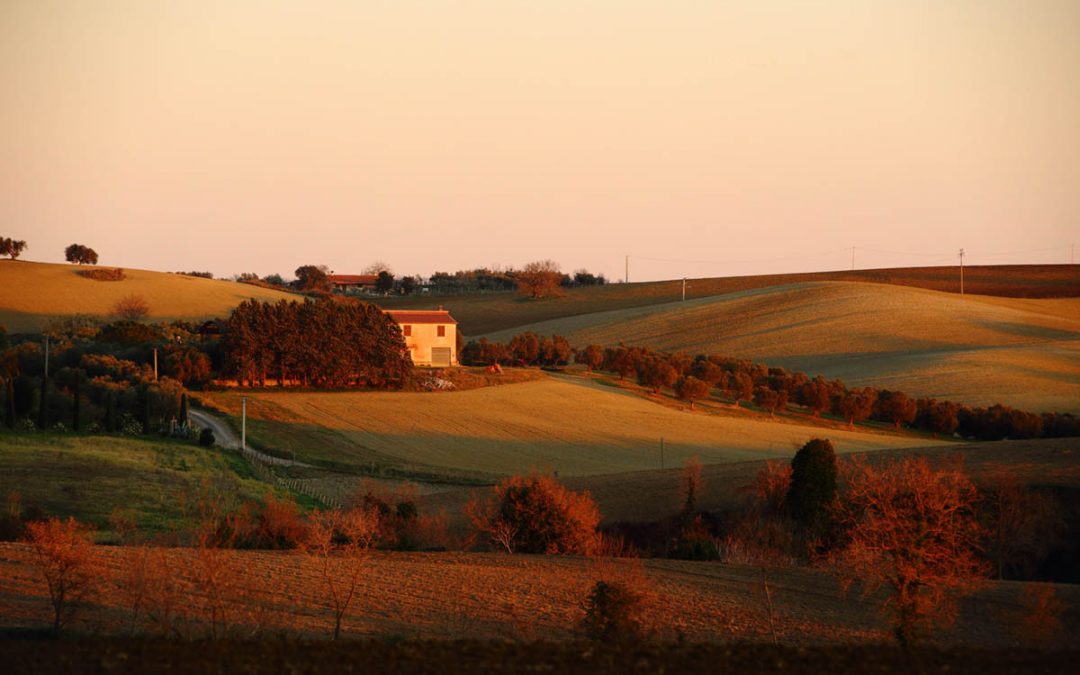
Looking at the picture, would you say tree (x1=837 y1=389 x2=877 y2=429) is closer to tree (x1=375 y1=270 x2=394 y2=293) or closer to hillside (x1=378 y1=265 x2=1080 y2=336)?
hillside (x1=378 y1=265 x2=1080 y2=336)

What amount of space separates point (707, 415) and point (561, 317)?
59741 millimetres

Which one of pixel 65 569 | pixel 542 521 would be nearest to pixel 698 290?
pixel 542 521

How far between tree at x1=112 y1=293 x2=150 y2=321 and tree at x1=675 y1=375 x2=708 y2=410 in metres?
56.2

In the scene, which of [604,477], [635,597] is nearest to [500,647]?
[635,597]

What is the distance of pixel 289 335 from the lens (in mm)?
75562

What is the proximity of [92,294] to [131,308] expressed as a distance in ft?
18.7

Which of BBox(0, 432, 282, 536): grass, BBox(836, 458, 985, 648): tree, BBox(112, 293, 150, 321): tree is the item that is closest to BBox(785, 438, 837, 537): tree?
BBox(836, 458, 985, 648): tree

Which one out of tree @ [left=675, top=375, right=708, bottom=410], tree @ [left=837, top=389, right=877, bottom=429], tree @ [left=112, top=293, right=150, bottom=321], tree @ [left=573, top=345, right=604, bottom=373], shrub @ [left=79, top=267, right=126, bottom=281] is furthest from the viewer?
shrub @ [left=79, top=267, right=126, bottom=281]

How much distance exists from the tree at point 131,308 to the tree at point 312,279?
45014mm

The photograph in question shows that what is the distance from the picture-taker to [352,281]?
17988 cm

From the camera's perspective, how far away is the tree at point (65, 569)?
1745 cm

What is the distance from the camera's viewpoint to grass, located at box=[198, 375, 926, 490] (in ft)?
180

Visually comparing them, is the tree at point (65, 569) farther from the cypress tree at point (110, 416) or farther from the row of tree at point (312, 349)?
the row of tree at point (312, 349)

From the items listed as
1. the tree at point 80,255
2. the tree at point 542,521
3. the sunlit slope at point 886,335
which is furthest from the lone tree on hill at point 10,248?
the tree at point 542,521
